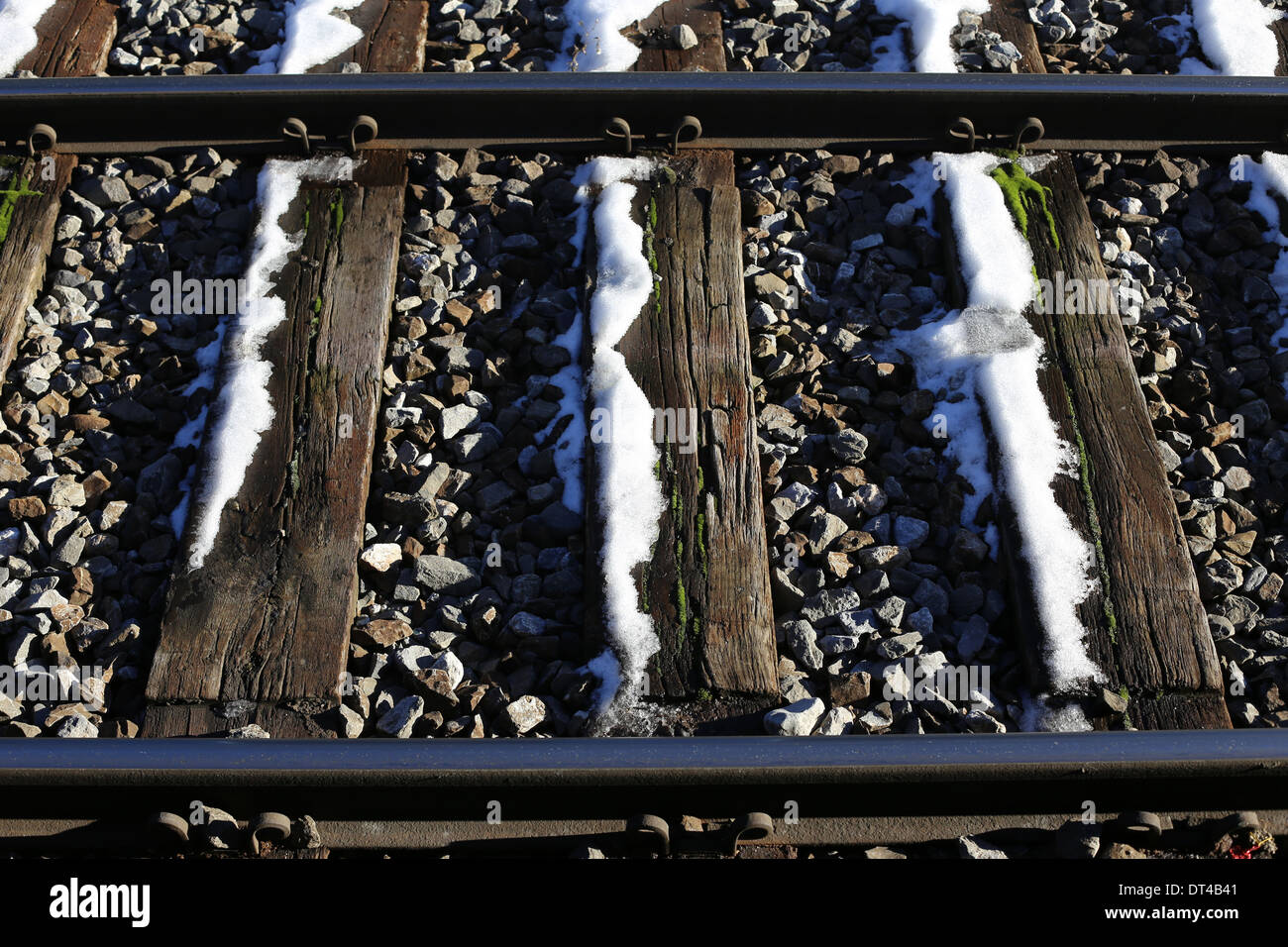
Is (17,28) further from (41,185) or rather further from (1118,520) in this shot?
(1118,520)

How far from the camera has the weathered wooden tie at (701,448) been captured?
121 inches

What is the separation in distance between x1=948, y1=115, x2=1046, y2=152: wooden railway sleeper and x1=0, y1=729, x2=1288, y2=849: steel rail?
7.28ft

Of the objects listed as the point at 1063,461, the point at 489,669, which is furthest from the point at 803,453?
the point at 489,669

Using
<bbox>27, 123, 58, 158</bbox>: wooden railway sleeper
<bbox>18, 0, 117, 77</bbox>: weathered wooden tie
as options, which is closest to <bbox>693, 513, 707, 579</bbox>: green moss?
<bbox>27, 123, 58, 158</bbox>: wooden railway sleeper

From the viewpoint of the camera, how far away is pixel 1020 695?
3059 mm

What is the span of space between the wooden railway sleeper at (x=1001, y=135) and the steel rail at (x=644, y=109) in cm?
2

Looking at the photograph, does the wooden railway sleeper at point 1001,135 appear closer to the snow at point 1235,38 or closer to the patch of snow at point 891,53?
the patch of snow at point 891,53

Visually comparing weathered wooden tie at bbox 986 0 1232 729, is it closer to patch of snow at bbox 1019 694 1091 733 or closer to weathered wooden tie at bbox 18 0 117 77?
patch of snow at bbox 1019 694 1091 733

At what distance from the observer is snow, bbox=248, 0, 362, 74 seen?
4.64 meters

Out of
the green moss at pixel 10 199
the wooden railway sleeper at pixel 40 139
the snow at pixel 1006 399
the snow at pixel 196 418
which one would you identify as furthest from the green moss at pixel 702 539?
the wooden railway sleeper at pixel 40 139

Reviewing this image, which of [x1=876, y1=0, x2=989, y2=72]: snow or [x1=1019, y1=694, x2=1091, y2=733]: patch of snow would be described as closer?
[x1=1019, y1=694, x2=1091, y2=733]: patch of snow

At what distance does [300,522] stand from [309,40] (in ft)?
7.47
